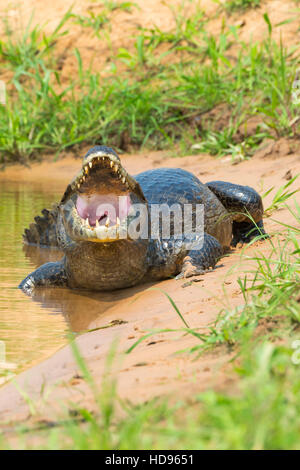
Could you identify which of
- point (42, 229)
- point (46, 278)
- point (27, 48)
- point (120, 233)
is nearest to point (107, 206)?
point (120, 233)

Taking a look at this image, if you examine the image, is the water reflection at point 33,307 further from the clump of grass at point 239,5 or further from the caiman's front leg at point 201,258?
the clump of grass at point 239,5

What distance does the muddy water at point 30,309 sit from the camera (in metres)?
3.31

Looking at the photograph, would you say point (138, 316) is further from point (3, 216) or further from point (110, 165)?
point (3, 216)

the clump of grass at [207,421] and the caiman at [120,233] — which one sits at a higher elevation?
the clump of grass at [207,421]

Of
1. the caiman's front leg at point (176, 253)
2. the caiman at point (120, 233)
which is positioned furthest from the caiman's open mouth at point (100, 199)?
the caiman's front leg at point (176, 253)

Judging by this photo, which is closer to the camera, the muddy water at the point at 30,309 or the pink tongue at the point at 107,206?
the muddy water at the point at 30,309

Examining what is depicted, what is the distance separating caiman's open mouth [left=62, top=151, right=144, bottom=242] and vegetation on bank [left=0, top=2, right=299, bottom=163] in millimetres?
4380

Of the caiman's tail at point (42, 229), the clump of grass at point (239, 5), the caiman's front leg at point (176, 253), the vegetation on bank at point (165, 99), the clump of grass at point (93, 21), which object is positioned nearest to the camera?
the caiman's front leg at point (176, 253)

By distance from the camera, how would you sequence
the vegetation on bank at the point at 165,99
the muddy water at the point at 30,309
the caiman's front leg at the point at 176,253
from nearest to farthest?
the muddy water at the point at 30,309 → the caiman's front leg at the point at 176,253 → the vegetation on bank at the point at 165,99

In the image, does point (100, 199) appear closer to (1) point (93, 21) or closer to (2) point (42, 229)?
(2) point (42, 229)

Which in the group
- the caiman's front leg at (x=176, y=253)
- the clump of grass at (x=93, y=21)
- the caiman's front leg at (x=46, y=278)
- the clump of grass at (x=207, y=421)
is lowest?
the caiman's front leg at (x=46, y=278)

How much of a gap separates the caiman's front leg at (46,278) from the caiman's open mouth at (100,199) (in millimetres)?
582

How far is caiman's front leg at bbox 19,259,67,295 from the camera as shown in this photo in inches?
185

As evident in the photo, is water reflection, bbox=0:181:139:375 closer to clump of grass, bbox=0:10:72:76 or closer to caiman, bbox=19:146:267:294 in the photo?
caiman, bbox=19:146:267:294
